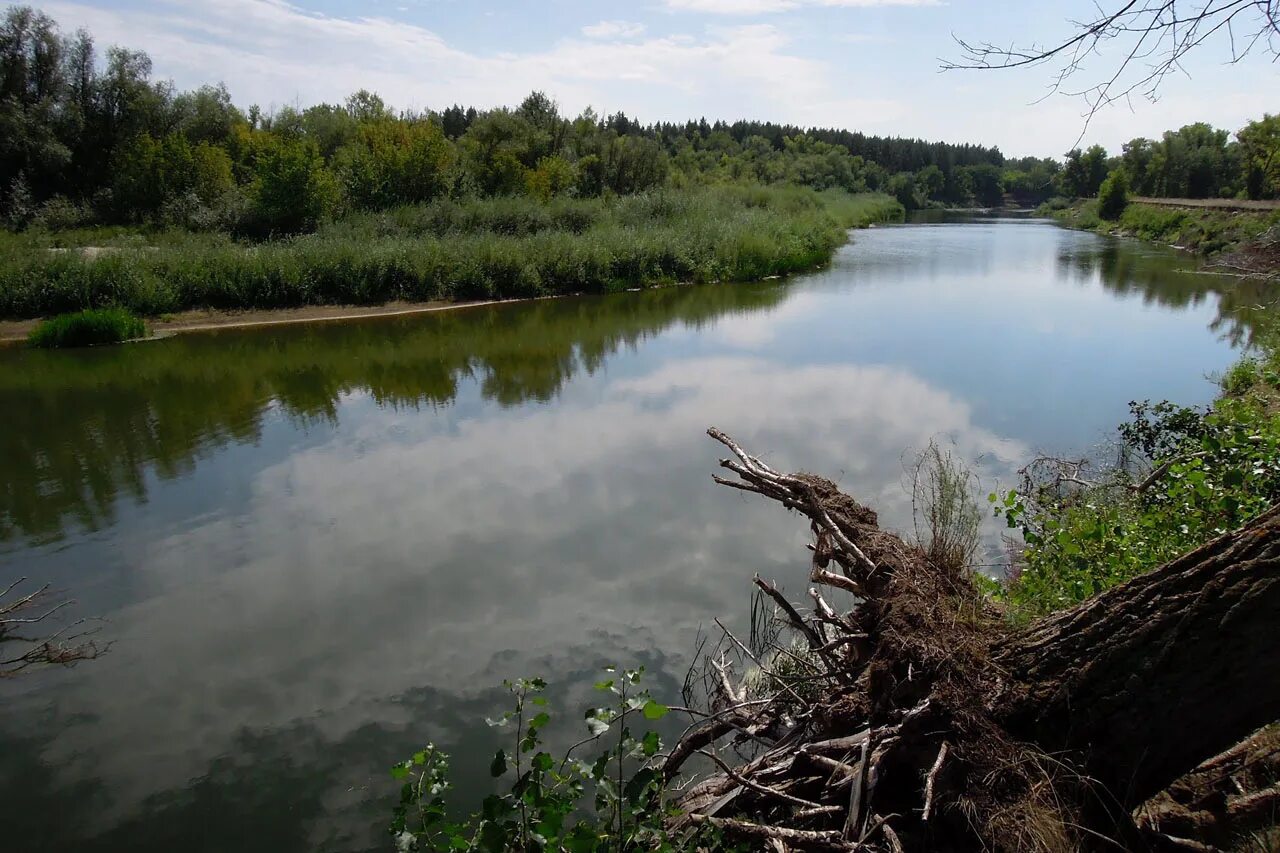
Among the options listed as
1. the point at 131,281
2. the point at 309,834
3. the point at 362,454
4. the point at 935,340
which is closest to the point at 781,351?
the point at 935,340

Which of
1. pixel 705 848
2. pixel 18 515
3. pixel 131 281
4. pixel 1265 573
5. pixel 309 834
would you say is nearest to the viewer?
pixel 1265 573

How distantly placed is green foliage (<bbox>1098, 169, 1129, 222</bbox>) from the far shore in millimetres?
53839

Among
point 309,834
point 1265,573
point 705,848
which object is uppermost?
point 1265,573

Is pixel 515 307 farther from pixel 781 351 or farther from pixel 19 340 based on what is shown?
pixel 19 340

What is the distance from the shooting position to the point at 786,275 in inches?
1143

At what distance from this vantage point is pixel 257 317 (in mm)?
19734

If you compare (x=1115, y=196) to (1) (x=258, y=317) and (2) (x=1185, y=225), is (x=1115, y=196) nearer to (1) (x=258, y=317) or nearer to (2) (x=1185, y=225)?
(2) (x=1185, y=225)

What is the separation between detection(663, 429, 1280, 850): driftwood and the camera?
8.38ft

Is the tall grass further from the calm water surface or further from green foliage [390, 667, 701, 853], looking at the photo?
green foliage [390, 667, 701, 853]

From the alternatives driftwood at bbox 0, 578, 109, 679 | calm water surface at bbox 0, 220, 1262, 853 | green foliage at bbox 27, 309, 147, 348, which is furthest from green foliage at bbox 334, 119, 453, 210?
driftwood at bbox 0, 578, 109, 679

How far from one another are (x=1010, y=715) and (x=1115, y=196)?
2634 inches

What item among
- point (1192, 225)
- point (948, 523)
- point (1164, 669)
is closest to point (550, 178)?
point (948, 523)

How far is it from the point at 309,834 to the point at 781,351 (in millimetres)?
13064

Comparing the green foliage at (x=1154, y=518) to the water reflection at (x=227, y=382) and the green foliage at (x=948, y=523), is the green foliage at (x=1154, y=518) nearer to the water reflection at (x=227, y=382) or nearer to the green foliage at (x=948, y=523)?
the green foliage at (x=948, y=523)
